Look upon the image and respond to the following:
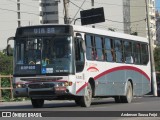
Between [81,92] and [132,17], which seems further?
[132,17]

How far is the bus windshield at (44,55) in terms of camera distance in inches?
896

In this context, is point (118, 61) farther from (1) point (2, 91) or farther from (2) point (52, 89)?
(1) point (2, 91)

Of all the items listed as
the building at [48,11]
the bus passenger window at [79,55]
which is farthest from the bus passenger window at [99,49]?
the building at [48,11]

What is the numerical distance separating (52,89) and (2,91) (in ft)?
48.4

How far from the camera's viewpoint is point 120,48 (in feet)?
92.3

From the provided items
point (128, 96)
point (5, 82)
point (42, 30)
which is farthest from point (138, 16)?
point (42, 30)

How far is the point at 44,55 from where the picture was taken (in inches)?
902

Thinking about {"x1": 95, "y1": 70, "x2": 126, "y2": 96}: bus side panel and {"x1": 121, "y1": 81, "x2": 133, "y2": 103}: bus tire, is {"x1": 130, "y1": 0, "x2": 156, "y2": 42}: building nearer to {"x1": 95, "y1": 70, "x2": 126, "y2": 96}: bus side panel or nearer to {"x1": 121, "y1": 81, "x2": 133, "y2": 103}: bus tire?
{"x1": 121, "y1": 81, "x2": 133, "y2": 103}: bus tire

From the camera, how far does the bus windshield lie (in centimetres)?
2275

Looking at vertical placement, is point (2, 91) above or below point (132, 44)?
below

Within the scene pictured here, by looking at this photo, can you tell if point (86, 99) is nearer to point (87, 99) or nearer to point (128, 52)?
point (87, 99)

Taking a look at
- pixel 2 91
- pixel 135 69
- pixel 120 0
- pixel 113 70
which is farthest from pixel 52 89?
pixel 120 0

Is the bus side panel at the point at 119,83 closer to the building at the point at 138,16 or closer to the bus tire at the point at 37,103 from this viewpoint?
the bus tire at the point at 37,103

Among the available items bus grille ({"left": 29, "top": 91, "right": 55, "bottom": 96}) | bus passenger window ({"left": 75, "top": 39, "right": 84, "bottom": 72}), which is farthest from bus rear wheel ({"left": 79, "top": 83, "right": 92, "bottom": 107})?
bus grille ({"left": 29, "top": 91, "right": 55, "bottom": 96})
